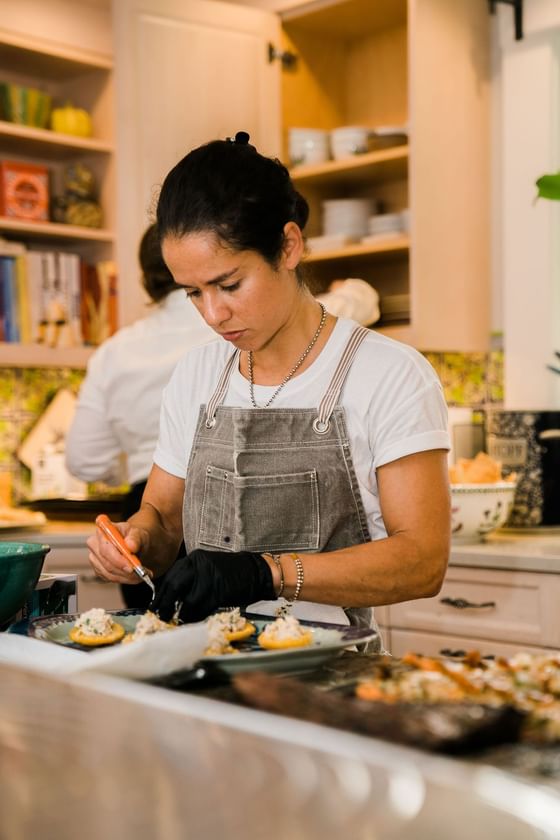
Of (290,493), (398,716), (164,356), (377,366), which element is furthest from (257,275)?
(164,356)

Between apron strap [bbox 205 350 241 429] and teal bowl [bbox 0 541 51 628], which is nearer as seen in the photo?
teal bowl [bbox 0 541 51 628]

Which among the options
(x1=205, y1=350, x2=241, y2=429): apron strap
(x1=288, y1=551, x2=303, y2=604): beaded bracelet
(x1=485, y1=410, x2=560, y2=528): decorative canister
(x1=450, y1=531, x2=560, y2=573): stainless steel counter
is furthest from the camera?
(x1=485, y1=410, x2=560, y2=528): decorative canister

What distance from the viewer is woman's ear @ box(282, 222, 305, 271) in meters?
1.66

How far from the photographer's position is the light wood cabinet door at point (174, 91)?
3244 millimetres

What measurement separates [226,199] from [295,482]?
44cm

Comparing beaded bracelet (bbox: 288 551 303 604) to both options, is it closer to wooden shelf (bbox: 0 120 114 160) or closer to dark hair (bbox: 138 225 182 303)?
dark hair (bbox: 138 225 182 303)

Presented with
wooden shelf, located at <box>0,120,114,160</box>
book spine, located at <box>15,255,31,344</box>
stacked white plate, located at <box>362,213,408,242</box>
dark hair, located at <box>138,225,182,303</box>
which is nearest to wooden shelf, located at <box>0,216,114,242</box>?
book spine, located at <box>15,255,31,344</box>

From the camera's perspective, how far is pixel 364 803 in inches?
27.5

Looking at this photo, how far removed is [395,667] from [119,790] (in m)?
0.42

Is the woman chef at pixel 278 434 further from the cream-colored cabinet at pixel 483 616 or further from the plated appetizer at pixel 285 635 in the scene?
the cream-colored cabinet at pixel 483 616

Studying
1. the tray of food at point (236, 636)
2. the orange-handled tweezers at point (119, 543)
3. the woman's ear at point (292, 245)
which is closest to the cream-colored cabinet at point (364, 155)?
the woman's ear at point (292, 245)

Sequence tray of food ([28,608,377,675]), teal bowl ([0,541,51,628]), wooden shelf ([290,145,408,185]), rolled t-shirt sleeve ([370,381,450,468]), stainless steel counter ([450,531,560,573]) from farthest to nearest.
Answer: wooden shelf ([290,145,408,185]) < stainless steel counter ([450,531,560,573]) < rolled t-shirt sleeve ([370,381,450,468]) < teal bowl ([0,541,51,628]) < tray of food ([28,608,377,675])

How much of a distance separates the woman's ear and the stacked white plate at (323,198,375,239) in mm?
1826

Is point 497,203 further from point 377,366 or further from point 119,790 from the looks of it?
point 119,790
